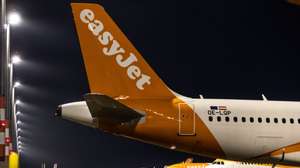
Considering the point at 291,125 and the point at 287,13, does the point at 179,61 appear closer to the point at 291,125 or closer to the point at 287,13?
the point at 287,13

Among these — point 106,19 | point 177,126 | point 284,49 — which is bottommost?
point 177,126

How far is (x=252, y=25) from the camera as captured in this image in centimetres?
2486

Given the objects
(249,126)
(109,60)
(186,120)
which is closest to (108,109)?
(109,60)

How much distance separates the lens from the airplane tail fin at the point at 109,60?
15602 mm

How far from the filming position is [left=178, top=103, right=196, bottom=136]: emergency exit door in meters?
15.5

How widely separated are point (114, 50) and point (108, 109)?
6.34ft

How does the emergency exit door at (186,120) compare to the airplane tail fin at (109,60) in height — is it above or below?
below

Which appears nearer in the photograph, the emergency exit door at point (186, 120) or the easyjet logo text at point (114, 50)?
the emergency exit door at point (186, 120)

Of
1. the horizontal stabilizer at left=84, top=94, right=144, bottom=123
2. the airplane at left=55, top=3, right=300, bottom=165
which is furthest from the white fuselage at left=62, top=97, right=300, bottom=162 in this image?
the horizontal stabilizer at left=84, top=94, right=144, bottom=123

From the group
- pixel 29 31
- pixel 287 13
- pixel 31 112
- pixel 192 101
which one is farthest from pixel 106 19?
pixel 31 112

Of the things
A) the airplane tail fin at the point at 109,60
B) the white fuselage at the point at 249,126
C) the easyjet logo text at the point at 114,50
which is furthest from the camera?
the white fuselage at the point at 249,126

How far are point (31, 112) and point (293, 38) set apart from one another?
27.9 meters

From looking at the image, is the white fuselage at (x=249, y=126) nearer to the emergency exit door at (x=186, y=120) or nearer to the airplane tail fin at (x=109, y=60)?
the emergency exit door at (x=186, y=120)

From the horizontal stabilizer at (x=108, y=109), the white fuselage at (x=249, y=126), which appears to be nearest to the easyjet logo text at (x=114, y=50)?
the horizontal stabilizer at (x=108, y=109)
